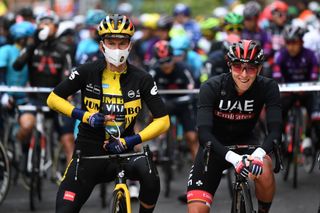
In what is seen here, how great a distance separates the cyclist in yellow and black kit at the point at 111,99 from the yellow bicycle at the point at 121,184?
5 cm

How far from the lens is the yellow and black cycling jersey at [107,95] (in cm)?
750

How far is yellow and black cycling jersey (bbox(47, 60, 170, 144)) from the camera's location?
7.50 metres

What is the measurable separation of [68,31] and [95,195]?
259 cm

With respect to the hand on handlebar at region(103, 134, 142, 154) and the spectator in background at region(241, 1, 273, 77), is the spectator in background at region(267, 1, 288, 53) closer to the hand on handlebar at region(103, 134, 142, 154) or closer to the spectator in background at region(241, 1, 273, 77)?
the spectator in background at region(241, 1, 273, 77)

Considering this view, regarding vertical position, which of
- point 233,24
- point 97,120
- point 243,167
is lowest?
point 243,167

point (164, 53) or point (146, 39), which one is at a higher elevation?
point (146, 39)

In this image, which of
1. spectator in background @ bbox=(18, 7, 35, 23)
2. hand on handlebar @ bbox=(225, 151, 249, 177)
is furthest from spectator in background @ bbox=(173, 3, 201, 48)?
hand on handlebar @ bbox=(225, 151, 249, 177)

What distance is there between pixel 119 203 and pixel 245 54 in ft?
5.49

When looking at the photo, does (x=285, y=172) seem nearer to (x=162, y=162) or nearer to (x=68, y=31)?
(x=162, y=162)

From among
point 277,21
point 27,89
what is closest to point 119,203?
point 27,89

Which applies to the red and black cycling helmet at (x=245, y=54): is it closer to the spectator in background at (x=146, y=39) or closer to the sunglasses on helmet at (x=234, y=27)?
the sunglasses on helmet at (x=234, y=27)

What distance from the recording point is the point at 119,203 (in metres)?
7.11

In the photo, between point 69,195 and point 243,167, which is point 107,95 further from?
point 243,167

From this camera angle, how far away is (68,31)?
12.8m
